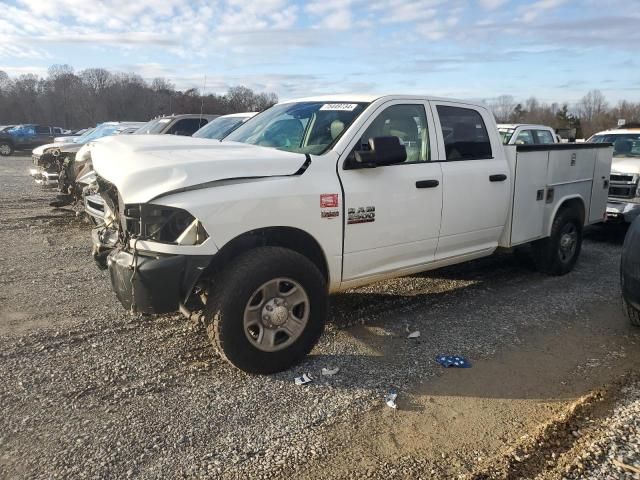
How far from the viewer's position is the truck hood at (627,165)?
875 centimetres

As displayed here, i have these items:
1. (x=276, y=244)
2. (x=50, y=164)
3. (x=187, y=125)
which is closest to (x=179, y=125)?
(x=187, y=125)

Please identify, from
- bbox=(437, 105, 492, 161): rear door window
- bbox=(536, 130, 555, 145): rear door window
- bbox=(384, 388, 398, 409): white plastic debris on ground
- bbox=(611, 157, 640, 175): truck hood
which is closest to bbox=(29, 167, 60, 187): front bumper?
bbox=(437, 105, 492, 161): rear door window

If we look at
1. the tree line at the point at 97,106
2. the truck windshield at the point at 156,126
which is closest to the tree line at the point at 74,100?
the tree line at the point at 97,106

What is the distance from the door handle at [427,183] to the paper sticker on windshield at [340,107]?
0.85 meters

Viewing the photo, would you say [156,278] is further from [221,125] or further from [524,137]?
[524,137]

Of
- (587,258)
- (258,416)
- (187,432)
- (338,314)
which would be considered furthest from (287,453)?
(587,258)

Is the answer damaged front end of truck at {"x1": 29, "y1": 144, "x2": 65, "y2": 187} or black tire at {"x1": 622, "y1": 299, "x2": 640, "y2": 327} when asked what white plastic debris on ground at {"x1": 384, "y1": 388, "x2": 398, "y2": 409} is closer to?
black tire at {"x1": 622, "y1": 299, "x2": 640, "y2": 327}

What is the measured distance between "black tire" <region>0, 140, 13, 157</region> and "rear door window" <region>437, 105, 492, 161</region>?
31638 mm

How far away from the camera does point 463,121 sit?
523 cm

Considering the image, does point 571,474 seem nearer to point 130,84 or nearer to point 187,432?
point 187,432

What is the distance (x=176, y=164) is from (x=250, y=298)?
1.02 metres

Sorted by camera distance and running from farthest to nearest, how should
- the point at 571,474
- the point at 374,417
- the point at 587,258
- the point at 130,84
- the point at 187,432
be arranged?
the point at 130,84 → the point at 587,258 → the point at 374,417 → the point at 187,432 → the point at 571,474

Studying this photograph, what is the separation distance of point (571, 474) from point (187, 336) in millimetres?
2999

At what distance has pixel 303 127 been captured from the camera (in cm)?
462
